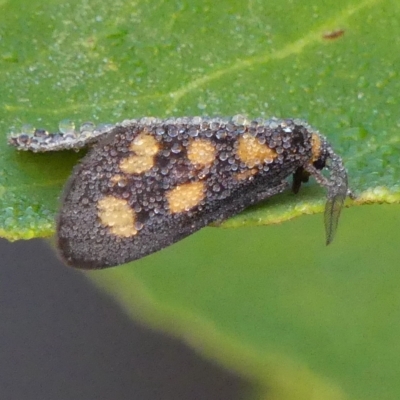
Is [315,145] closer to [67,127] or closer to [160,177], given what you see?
[160,177]

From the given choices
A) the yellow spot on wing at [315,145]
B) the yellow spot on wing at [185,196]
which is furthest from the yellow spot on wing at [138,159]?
the yellow spot on wing at [315,145]

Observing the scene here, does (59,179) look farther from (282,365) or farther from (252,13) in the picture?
(282,365)

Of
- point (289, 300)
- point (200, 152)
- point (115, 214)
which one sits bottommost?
point (289, 300)

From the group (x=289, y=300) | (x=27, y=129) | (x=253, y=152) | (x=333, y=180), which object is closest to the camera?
(x=27, y=129)

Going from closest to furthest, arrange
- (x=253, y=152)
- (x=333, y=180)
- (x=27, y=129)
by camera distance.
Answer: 1. (x=27, y=129)
2. (x=333, y=180)
3. (x=253, y=152)

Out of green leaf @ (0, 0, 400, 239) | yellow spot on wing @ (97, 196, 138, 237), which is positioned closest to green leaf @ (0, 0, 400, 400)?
green leaf @ (0, 0, 400, 239)

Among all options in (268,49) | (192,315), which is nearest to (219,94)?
(268,49)

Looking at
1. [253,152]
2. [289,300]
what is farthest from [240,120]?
[289,300]
